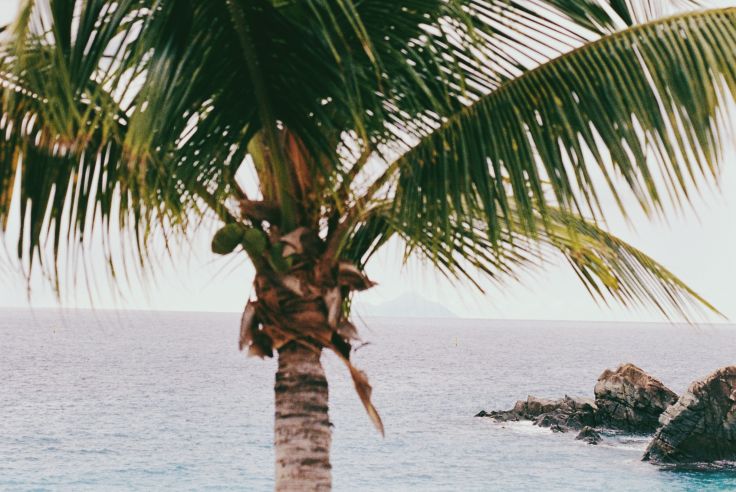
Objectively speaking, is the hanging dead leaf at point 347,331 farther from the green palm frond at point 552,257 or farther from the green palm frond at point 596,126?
the green palm frond at point 596,126

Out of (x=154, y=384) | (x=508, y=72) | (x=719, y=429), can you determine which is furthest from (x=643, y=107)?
(x=154, y=384)

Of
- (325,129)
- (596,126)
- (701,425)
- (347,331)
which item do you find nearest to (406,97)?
(325,129)

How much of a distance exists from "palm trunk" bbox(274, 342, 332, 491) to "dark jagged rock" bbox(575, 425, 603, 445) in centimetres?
5041

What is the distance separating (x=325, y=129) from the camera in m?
3.75

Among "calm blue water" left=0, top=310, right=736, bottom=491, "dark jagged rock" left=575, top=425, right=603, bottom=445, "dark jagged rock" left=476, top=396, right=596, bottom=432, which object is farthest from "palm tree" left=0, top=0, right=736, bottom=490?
"dark jagged rock" left=476, top=396, right=596, bottom=432

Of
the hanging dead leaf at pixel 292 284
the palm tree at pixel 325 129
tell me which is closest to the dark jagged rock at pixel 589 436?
the palm tree at pixel 325 129

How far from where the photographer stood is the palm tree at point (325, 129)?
3002 millimetres

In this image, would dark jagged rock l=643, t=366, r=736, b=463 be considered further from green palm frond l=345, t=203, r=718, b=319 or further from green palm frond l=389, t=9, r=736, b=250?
green palm frond l=389, t=9, r=736, b=250

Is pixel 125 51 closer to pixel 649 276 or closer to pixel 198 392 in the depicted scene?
pixel 649 276

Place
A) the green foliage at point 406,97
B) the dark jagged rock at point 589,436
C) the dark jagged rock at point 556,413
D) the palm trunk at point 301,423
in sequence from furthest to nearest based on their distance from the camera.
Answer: the dark jagged rock at point 556,413
the dark jagged rock at point 589,436
the palm trunk at point 301,423
the green foliage at point 406,97

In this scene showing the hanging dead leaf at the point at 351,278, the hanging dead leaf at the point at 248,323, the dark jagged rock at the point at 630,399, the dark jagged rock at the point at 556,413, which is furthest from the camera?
the dark jagged rock at the point at 556,413

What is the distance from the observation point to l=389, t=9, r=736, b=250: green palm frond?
124 inches

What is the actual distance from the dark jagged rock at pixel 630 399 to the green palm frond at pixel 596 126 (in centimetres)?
4606

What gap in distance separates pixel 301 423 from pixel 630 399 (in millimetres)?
49917
